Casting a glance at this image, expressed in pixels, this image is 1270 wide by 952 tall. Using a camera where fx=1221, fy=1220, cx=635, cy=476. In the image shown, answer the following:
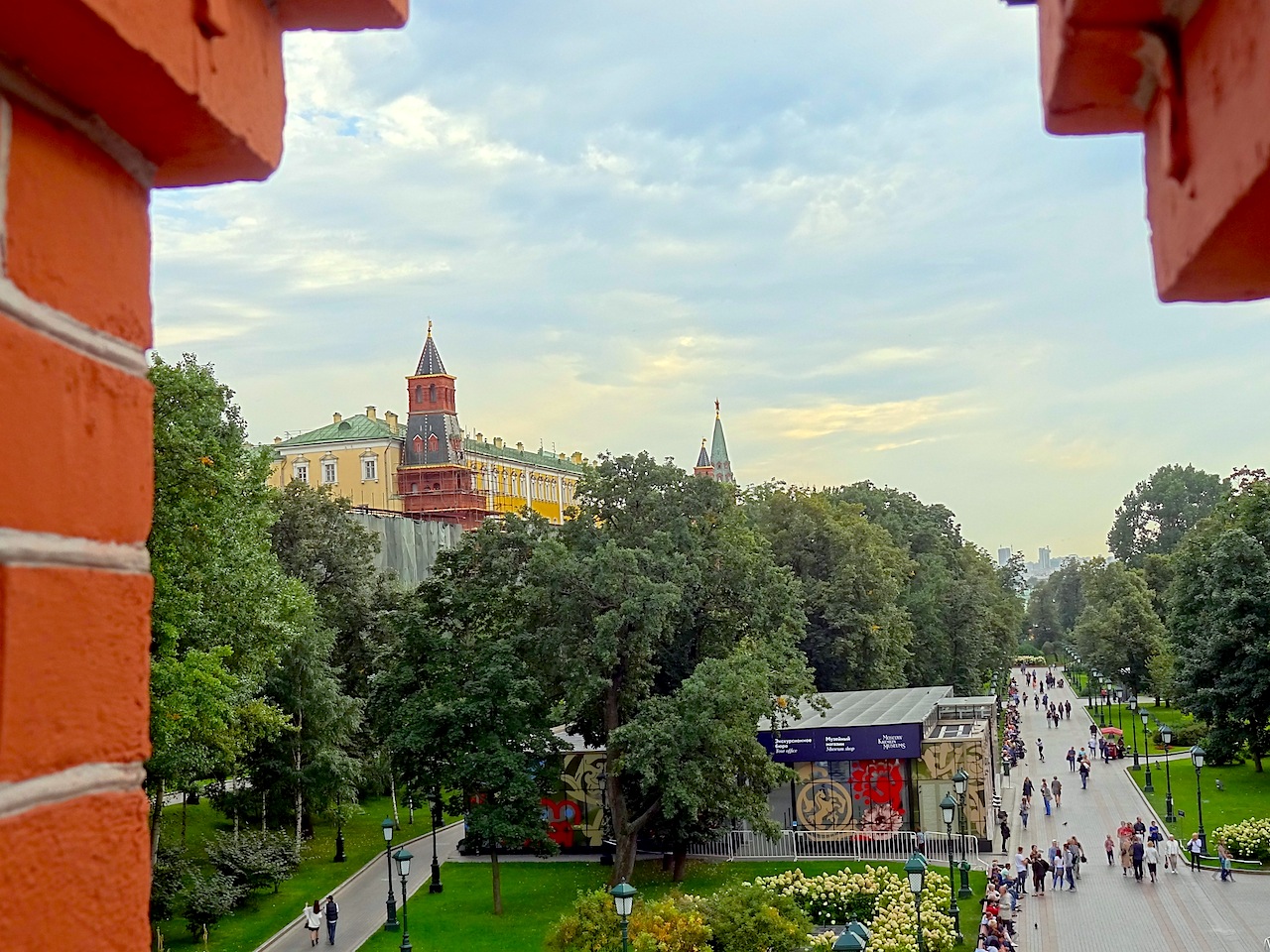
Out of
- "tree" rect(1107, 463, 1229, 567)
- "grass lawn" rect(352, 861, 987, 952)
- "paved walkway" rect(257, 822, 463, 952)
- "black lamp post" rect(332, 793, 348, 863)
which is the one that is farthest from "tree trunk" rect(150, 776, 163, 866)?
"tree" rect(1107, 463, 1229, 567)

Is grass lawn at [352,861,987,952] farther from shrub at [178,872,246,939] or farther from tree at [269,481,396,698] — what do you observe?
tree at [269,481,396,698]

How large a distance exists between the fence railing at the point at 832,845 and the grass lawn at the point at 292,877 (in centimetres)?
1127

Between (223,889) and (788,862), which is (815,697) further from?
(223,889)

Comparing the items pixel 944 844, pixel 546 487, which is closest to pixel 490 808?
pixel 944 844

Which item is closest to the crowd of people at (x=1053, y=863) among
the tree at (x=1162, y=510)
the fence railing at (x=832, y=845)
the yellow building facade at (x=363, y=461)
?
the fence railing at (x=832, y=845)

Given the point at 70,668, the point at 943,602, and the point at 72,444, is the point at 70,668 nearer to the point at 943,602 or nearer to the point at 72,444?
the point at 72,444

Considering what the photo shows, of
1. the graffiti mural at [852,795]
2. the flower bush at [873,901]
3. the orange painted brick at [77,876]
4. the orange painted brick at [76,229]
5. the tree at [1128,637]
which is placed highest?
the orange painted brick at [76,229]

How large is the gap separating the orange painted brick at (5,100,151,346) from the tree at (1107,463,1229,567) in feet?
431

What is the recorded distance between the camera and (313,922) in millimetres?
28703

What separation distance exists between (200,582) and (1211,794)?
118ft

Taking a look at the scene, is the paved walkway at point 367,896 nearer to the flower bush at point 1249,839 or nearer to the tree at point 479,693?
the tree at point 479,693

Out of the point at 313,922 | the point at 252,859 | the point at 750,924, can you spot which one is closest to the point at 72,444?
the point at 750,924

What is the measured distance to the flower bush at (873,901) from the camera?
24969 mm

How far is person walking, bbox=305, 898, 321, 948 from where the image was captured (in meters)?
28.7
